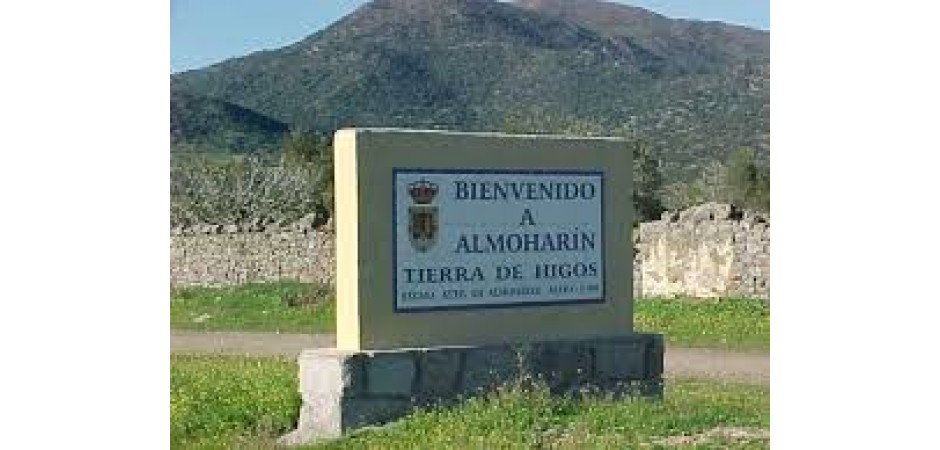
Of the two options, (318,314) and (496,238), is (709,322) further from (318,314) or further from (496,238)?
(496,238)

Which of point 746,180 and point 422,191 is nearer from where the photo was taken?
point 422,191

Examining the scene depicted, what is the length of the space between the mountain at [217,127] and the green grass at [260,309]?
72.3 feet

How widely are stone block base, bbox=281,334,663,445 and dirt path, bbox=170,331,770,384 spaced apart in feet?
7.15

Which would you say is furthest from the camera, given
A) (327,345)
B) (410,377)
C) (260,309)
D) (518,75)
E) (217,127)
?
(518,75)

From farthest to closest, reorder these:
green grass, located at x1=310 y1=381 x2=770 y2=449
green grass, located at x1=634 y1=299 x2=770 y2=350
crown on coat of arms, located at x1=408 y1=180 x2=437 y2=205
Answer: green grass, located at x1=634 y1=299 x2=770 y2=350 → crown on coat of arms, located at x1=408 y1=180 x2=437 y2=205 → green grass, located at x1=310 y1=381 x2=770 y2=449

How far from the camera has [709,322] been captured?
45.8 feet

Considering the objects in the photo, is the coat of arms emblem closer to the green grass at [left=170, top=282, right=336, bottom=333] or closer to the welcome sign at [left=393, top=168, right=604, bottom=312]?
the welcome sign at [left=393, top=168, right=604, bottom=312]

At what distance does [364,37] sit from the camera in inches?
2172

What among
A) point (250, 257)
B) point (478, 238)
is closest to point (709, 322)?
point (478, 238)

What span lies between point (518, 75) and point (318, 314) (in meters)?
30.0

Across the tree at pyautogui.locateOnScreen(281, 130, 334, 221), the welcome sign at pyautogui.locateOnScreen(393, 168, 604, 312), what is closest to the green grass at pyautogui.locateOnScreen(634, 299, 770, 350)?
the welcome sign at pyautogui.locateOnScreen(393, 168, 604, 312)

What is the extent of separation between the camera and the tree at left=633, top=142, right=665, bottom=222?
77.5ft
